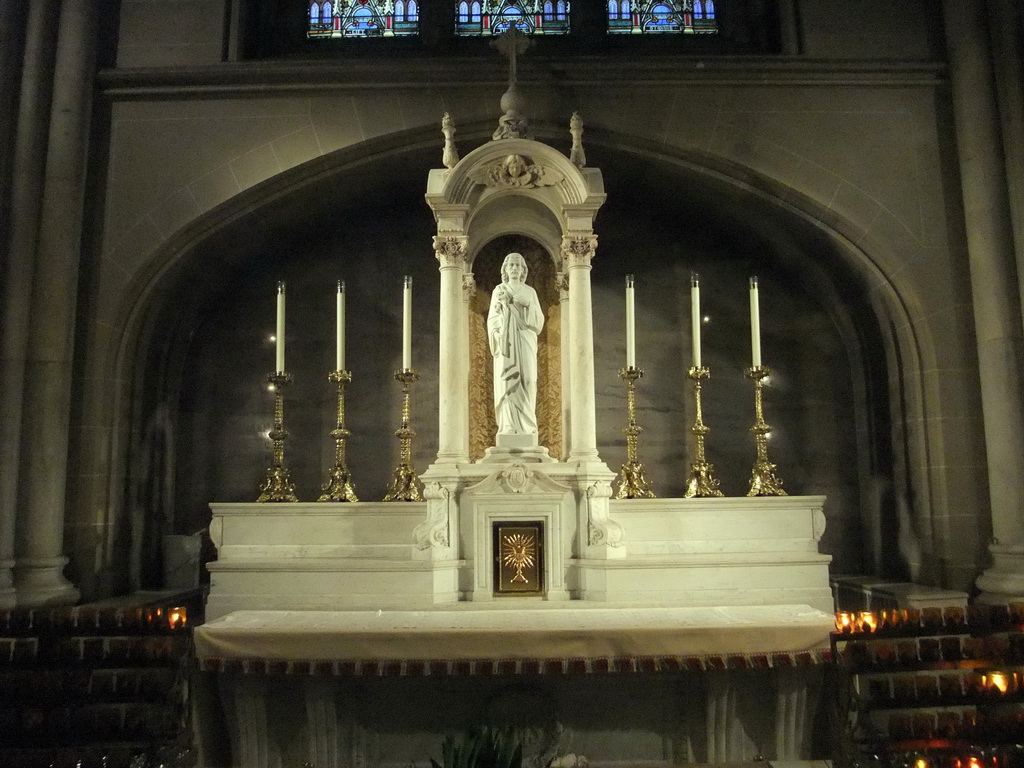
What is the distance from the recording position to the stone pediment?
5.55 metres

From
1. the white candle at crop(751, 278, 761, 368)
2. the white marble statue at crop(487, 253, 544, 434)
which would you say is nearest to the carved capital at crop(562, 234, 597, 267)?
the white marble statue at crop(487, 253, 544, 434)

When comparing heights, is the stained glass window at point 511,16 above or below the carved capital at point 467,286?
above

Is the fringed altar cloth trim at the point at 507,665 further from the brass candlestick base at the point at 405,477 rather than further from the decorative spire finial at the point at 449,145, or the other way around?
the decorative spire finial at the point at 449,145

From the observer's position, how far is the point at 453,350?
595cm

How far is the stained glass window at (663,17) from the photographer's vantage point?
7496mm

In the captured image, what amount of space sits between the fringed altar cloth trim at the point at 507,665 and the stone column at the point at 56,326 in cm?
242

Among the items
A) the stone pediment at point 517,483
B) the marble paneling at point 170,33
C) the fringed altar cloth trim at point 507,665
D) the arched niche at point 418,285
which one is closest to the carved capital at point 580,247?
the arched niche at point 418,285

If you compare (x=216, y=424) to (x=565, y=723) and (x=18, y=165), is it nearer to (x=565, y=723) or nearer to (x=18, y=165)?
(x=18, y=165)

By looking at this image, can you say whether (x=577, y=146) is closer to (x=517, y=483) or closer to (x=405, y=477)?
(x=517, y=483)

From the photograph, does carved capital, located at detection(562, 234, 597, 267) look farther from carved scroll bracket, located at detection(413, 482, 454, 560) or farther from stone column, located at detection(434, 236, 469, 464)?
carved scroll bracket, located at detection(413, 482, 454, 560)

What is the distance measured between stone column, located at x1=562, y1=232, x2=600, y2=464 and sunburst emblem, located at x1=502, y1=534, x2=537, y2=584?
0.64 metres

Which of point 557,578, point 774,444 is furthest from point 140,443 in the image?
point 774,444

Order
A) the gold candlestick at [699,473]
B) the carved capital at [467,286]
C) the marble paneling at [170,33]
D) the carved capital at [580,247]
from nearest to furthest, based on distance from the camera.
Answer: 1. the carved capital at [580,247]
2. the gold candlestick at [699,473]
3. the carved capital at [467,286]
4. the marble paneling at [170,33]

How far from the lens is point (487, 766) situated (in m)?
3.23
